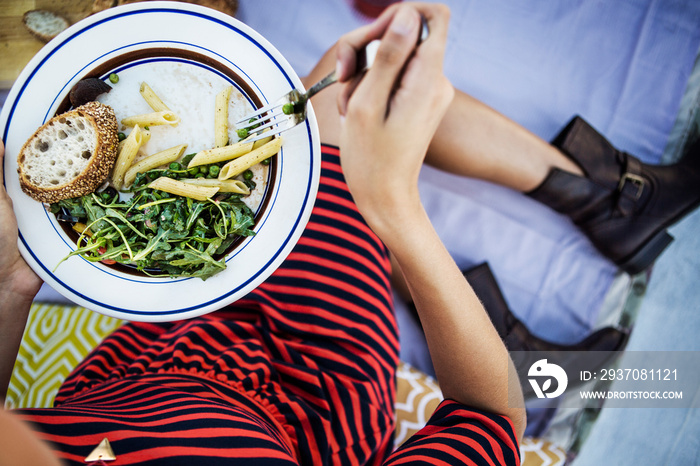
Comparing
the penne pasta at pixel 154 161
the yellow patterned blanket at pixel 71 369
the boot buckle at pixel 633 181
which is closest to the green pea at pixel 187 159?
the penne pasta at pixel 154 161

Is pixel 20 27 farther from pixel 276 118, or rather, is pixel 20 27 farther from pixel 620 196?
Answer: pixel 620 196

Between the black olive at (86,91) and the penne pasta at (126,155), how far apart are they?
0.10m

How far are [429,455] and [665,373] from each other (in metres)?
1.14

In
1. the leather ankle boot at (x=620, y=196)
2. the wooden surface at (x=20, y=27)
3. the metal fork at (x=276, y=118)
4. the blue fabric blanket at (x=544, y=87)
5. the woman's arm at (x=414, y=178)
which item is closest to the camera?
the woman's arm at (x=414, y=178)

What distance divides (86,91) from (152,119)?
143 millimetres

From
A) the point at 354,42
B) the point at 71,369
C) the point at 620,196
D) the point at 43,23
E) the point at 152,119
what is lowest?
the point at 71,369

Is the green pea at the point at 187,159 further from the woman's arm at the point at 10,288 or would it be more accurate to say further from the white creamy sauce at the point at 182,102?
the woman's arm at the point at 10,288

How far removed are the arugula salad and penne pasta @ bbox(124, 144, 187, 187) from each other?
0.01 m

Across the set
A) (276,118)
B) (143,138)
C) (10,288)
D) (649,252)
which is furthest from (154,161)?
(649,252)

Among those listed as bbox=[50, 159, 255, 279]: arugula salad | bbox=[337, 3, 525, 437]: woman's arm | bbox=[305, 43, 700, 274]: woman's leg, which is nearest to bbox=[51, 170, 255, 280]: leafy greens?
bbox=[50, 159, 255, 279]: arugula salad

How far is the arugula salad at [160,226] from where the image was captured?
2.91 ft

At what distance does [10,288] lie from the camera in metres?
0.88

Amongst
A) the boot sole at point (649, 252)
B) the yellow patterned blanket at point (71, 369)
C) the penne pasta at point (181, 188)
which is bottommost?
the yellow patterned blanket at point (71, 369)

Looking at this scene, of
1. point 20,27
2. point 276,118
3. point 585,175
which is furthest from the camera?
point 585,175
